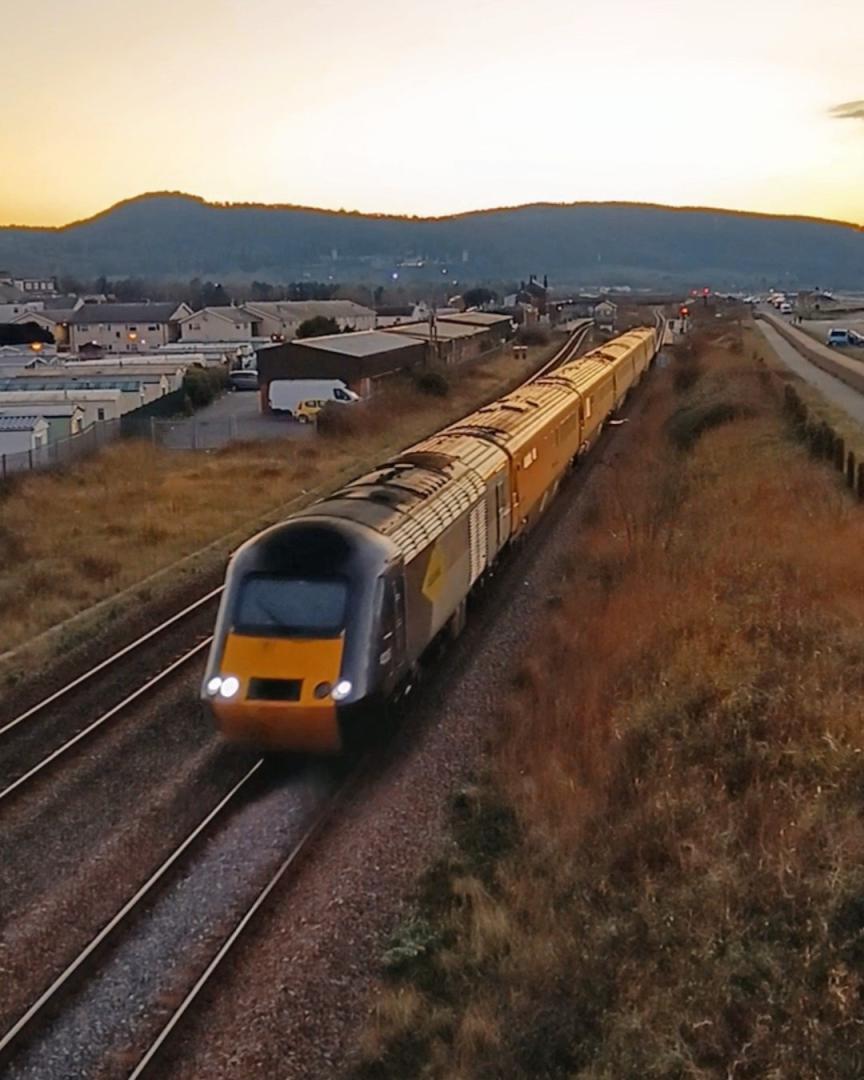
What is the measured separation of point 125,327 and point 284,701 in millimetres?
101649

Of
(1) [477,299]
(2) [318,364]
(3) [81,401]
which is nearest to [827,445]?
(2) [318,364]

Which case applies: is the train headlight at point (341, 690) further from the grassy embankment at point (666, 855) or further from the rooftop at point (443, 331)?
the rooftop at point (443, 331)

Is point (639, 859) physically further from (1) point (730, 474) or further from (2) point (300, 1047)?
(1) point (730, 474)

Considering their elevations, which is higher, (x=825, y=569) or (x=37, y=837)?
(x=825, y=569)

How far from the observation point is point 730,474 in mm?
27062

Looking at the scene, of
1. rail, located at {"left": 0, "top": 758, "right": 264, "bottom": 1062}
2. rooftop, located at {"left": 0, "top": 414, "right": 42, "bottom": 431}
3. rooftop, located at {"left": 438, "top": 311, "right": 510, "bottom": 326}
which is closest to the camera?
rail, located at {"left": 0, "top": 758, "right": 264, "bottom": 1062}

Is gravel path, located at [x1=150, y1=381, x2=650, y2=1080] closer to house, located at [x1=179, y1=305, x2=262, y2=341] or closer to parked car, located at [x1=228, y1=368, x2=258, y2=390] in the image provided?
parked car, located at [x1=228, y1=368, x2=258, y2=390]

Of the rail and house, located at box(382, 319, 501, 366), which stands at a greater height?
house, located at box(382, 319, 501, 366)

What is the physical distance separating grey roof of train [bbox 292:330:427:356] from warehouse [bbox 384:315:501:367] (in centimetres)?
251

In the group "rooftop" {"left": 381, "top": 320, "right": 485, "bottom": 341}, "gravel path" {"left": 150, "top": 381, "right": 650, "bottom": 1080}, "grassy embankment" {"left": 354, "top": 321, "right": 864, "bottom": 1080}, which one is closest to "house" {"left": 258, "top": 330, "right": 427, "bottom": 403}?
"rooftop" {"left": 381, "top": 320, "right": 485, "bottom": 341}

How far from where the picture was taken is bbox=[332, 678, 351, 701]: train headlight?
12.7 m

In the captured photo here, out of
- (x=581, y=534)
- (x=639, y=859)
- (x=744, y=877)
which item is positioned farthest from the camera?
(x=581, y=534)

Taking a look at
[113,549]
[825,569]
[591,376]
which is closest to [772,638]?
[825,569]

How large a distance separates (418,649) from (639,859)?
4.85 m
